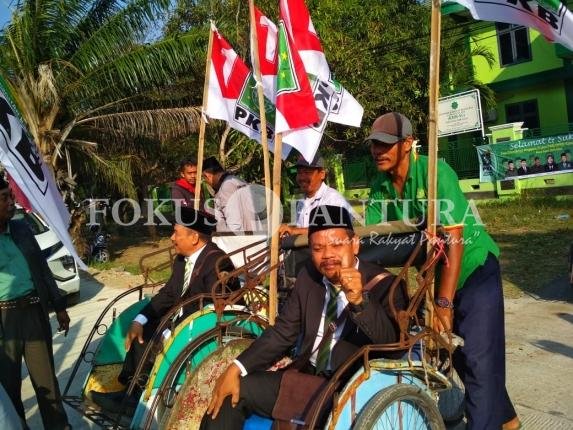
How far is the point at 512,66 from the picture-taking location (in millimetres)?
18641

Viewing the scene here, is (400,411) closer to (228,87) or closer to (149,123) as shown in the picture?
(228,87)

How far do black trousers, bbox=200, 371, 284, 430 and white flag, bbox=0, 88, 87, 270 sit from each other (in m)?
0.97

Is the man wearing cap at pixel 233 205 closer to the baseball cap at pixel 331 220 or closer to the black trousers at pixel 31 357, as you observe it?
the black trousers at pixel 31 357

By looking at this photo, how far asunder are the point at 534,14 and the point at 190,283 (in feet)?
8.70

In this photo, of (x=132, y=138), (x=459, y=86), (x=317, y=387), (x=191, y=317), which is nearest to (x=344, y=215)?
(x=317, y=387)

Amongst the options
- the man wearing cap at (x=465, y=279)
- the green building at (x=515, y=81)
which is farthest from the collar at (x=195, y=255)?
the green building at (x=515, y=81)

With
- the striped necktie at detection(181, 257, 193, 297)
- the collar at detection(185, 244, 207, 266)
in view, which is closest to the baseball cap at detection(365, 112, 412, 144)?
the collar at detection(185, 244, 207, 266)

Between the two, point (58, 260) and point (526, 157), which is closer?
point (58, 260)

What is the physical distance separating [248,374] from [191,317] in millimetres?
698

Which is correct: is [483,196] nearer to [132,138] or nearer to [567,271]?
[567,271]

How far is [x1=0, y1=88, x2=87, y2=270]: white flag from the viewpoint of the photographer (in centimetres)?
267

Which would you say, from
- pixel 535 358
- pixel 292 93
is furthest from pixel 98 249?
pixel 535 358

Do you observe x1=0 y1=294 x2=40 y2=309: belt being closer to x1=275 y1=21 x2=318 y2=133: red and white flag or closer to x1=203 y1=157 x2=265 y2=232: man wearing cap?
x1=203 y1=157 x2=265 y2=232: man wearing cap

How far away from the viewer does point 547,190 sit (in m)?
13.9
